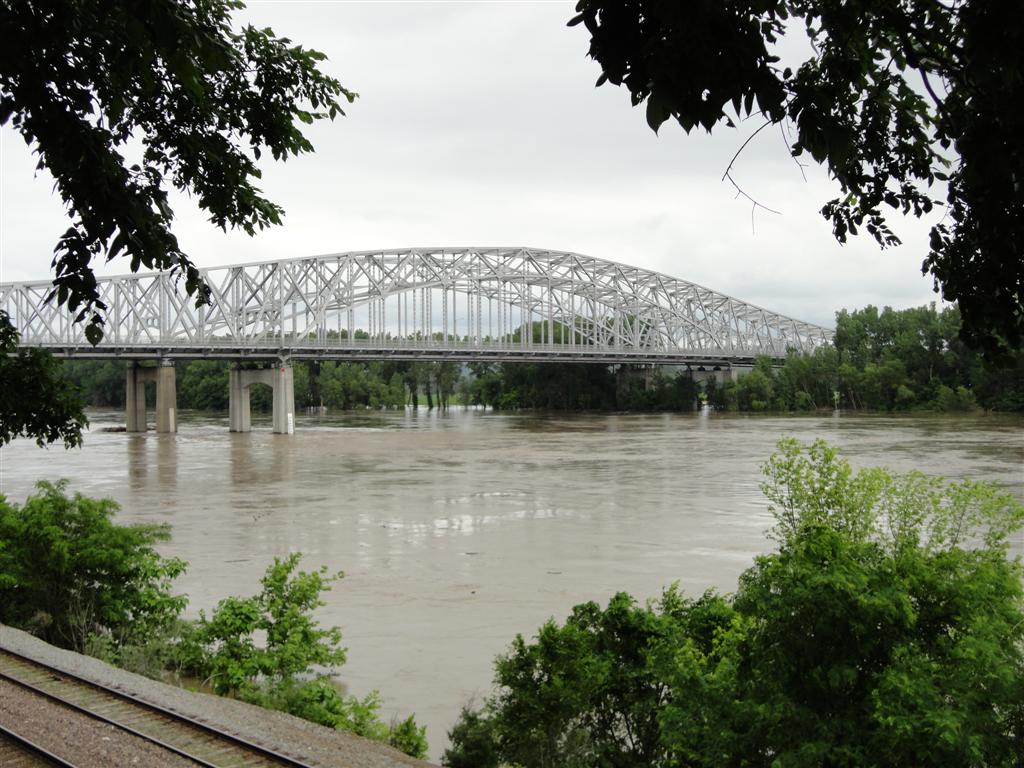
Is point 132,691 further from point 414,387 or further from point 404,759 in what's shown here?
point 414,387

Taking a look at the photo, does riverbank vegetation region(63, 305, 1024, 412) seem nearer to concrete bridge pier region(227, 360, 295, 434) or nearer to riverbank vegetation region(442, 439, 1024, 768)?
concrete bridge pier region(227, 360, 295, 434)

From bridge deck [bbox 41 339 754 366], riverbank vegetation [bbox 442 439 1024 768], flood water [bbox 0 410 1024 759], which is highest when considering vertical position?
bridge deck [bbox 41 339 754 366]

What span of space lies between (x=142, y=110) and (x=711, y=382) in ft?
373

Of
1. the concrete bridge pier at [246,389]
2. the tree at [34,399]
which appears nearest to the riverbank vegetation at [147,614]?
the tree at [34,399]

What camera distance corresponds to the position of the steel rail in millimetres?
8195

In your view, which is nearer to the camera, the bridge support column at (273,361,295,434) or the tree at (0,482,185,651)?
the tree at (0,482,185,651)

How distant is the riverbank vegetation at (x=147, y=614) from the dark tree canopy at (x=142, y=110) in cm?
482

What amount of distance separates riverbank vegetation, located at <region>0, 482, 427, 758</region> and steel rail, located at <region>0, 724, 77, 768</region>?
2.81 meters

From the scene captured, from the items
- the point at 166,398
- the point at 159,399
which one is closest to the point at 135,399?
the point at 159,399

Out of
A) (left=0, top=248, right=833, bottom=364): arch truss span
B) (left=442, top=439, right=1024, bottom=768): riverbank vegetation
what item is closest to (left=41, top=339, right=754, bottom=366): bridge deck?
(left=0, top=248, right=833, bottom=364): arch truss span

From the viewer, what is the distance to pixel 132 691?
1043cm

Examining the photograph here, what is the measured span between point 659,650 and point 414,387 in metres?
142

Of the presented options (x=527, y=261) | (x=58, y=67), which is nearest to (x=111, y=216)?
(x=58, y=67)

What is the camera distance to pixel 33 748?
8.50 meters
